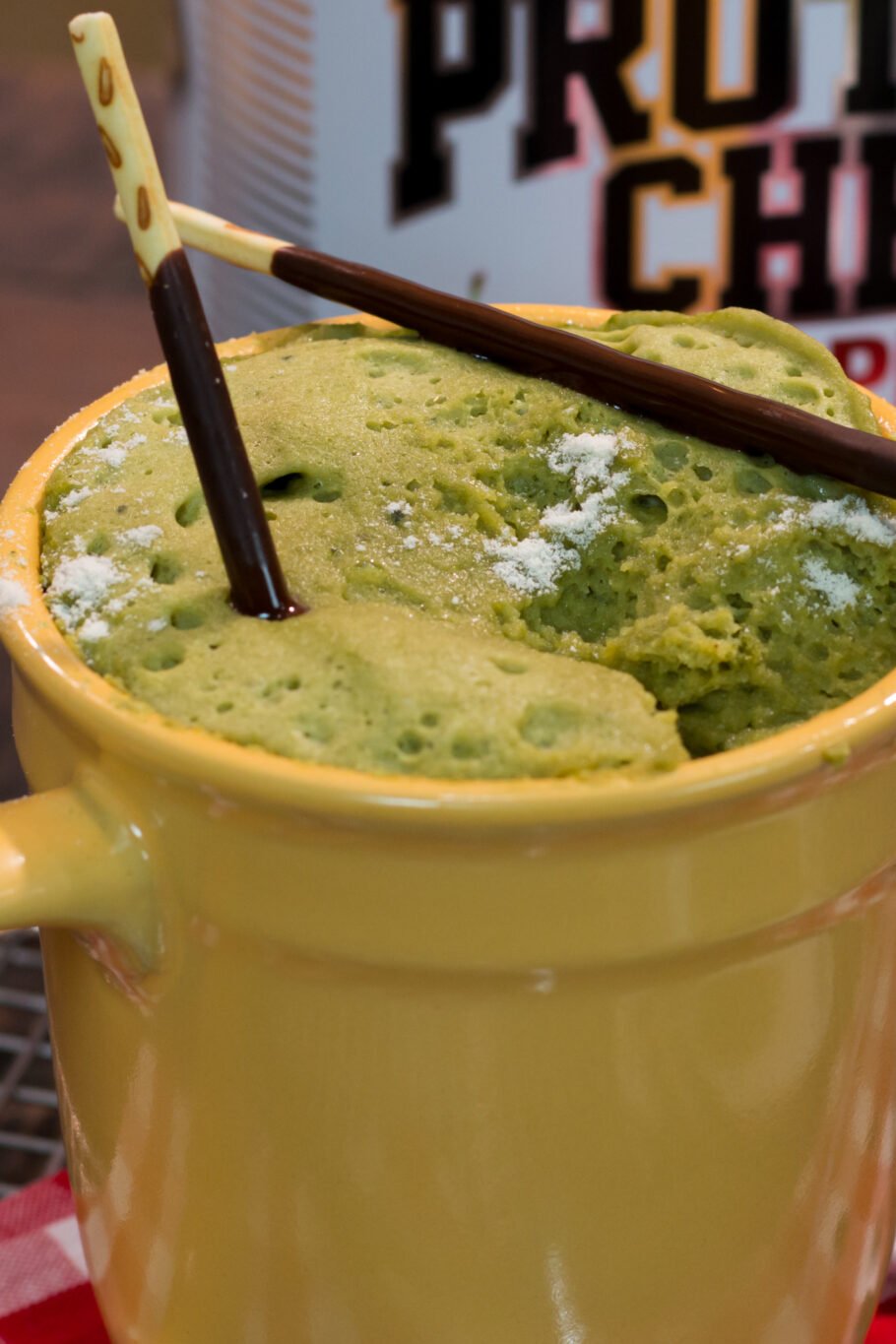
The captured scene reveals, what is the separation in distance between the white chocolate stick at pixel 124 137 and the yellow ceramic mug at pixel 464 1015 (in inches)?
4.5

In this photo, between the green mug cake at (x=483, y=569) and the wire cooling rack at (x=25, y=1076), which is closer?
the green mug cake at (x=483, y=569)

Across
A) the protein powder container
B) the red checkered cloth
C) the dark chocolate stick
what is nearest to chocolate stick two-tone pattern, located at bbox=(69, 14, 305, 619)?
the dark chocolate stick

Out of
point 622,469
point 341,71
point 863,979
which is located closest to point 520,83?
point 341,71

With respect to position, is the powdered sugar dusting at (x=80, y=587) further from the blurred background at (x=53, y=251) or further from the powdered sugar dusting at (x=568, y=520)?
the blurred background at (x=53, y=251)

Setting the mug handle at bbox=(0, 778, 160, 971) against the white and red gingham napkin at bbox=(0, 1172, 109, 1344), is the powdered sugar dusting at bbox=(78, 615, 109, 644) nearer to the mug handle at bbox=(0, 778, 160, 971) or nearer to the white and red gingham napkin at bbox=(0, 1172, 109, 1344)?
the mug handle at bbox=(0, 778, 160, 971)

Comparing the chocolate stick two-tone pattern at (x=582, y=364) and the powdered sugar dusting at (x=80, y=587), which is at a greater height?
the chocolate stick two-tone pattern at (x=582, y=364)

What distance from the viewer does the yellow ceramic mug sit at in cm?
40

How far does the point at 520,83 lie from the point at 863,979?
33.2 inches

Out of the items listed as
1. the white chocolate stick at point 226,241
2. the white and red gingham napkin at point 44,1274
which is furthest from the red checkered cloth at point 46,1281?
the white chocolate stick at point 226,241

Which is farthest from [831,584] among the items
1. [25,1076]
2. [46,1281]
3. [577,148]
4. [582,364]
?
[577,148]

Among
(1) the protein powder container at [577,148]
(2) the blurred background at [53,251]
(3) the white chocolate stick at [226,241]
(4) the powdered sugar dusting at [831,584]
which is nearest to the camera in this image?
(4) the powdered sugar dusting at [831,584]

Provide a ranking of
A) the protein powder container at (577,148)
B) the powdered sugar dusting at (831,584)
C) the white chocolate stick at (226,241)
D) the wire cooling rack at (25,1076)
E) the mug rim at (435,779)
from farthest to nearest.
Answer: the protein powder container at (577,148) < the wire cooling rack at (25,1076) < the white chocolate stick at (226,241) < the powdered sugar dusting at (831,584) < the mug rim at (435,779)

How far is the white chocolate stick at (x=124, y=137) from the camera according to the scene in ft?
1.47

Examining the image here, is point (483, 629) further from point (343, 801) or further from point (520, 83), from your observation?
point (520, 83)
